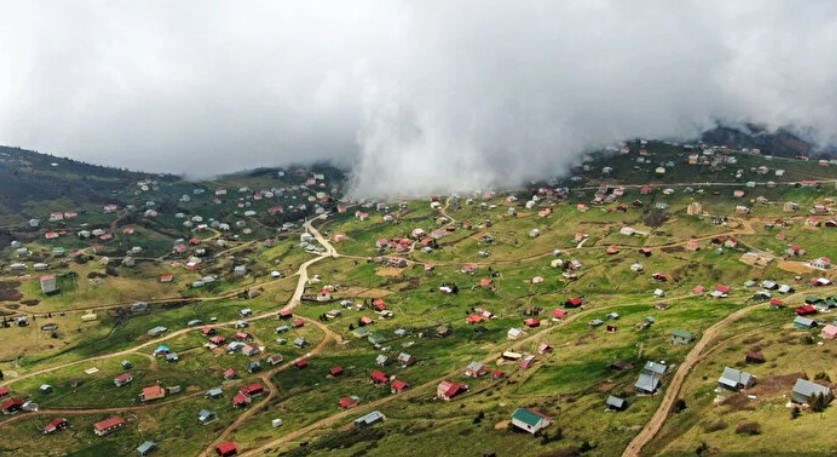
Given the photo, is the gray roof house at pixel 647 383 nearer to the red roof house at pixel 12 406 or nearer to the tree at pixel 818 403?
the tree at pixel 818 403

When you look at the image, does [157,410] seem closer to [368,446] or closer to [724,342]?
[368,446]

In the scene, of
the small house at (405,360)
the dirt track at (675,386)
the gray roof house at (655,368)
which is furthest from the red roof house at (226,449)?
the gray roof house at (655,368)

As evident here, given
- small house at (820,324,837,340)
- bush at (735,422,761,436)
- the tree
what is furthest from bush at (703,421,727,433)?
small house at (820,324,837,340)

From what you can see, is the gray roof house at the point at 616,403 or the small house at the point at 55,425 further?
the small house at the point at 55,425

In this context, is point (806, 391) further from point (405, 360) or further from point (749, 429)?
point (405, 360)

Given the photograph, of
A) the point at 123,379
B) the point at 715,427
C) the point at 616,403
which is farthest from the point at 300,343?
the point at 715,427

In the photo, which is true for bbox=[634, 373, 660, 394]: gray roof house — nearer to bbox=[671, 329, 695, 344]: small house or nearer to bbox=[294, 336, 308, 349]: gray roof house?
bbox=[671, 329, 695, 344]: small house

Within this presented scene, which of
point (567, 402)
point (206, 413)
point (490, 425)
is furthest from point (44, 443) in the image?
point (567, 402)
